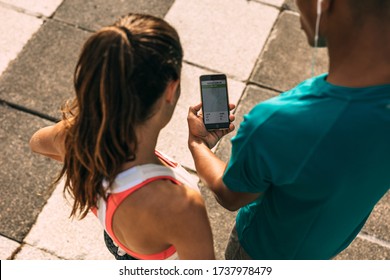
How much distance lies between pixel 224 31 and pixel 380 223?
2.08 metres

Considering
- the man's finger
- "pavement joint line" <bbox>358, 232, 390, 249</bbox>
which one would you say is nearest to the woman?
the man's finger

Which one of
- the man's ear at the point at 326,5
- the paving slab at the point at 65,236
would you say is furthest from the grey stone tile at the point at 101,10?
the man's ear at the point at 326,5

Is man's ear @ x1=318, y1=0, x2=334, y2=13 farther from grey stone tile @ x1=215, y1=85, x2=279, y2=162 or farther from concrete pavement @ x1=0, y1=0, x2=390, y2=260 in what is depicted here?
grey stone tile @ x1=215, y1=85, x2=279, y2=162

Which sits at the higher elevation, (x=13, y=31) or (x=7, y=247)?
(x=13, y=31)

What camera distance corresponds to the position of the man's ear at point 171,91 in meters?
1.92

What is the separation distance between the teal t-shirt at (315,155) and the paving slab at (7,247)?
6.57 feet

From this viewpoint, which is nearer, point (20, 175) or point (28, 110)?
point (20, 175)

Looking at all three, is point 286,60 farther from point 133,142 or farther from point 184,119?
point 133,142

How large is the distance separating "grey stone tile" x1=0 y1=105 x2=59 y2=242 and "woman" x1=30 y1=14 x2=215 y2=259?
1.63 m

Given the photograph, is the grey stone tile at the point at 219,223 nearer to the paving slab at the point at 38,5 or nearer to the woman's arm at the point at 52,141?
the woman's arm at the point at 52,141

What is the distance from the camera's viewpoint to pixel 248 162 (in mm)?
1847

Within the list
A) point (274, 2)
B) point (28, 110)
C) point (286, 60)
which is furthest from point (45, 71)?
point (274, 2)
